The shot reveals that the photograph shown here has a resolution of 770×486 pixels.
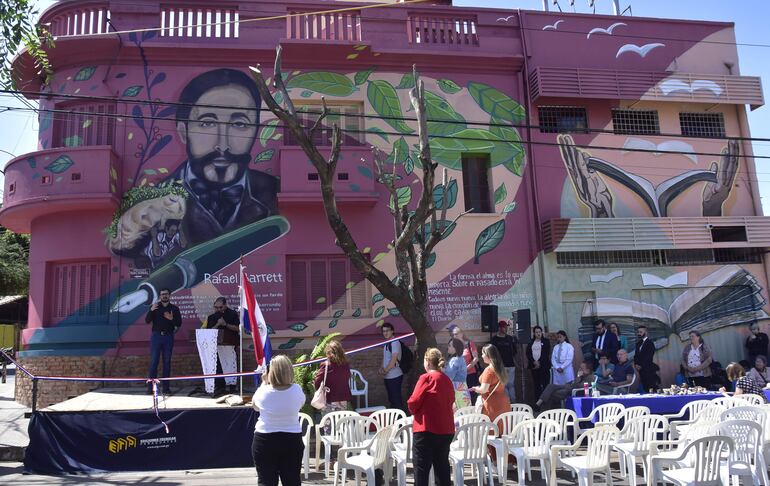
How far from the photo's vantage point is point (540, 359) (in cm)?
1384

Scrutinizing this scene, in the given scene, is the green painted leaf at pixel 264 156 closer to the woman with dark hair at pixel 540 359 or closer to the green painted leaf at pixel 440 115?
the green painted leaf at pixel 440 115

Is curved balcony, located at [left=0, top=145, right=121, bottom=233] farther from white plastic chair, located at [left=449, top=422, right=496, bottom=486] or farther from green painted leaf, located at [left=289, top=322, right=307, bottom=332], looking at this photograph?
white plastic chair, located at [left=449, top=422, right=496, bottom=486]

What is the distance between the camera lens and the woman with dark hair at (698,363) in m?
14.1

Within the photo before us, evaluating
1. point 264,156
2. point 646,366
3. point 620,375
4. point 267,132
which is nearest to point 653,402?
point 620,375

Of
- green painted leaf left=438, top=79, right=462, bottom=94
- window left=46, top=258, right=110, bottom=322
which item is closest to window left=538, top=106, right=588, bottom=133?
green painted leaf left=438, top=79, right=462, bottom=94

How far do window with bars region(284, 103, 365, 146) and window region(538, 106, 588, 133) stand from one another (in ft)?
15.5

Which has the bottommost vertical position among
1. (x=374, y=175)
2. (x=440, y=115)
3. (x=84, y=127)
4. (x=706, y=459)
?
(x=706, y=459)

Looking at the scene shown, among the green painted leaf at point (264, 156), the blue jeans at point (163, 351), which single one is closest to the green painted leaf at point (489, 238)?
the green painted leaf at point (264, 156)

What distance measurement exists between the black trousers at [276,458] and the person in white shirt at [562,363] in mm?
8813

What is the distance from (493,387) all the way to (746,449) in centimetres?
305

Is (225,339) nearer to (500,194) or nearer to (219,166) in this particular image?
(219,166)

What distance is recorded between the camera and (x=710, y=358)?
1421cm

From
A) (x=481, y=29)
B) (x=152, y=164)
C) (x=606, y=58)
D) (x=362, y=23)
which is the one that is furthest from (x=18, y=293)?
(x=606, y=58)

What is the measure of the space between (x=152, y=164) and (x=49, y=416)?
22.5ft
